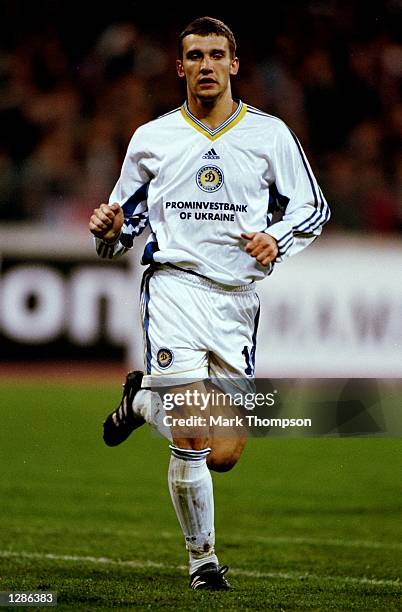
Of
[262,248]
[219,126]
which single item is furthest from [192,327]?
[219,126]

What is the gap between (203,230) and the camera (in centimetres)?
429

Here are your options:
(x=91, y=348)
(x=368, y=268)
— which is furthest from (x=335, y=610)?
(x=91, y=348)

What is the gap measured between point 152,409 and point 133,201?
2.46ft

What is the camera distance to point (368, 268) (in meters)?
9.17

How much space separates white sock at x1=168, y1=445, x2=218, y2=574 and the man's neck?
1.16 metres

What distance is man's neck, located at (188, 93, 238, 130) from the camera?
4363 mm

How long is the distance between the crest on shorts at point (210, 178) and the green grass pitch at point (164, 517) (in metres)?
1.39

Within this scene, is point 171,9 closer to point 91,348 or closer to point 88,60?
point 88,60

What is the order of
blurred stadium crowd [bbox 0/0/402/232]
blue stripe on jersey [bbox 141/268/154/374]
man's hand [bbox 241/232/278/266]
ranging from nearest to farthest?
1. man's hand [bbox 241/232/278/266]
2. blue stripe on jersey [bbox 141/268/154/374]
3. blurred stadium crowd [bbox 0/0/402/232]

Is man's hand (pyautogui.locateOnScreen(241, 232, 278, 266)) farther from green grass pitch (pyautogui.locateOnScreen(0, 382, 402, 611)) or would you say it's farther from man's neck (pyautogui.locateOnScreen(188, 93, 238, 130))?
green grass pitch (pyautogui.locateOnScreen(0, 382, 402, 611))

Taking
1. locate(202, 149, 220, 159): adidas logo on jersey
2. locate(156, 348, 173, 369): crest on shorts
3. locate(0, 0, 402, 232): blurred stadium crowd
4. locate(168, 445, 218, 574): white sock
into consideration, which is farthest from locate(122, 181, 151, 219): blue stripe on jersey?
locate(0, 0, 402, 232): blurred stadium crowd

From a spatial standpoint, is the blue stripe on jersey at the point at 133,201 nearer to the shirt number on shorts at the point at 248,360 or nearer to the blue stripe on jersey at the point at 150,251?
the blue stripe on jersey at the point at 150,251

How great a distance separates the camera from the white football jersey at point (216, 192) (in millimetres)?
4293

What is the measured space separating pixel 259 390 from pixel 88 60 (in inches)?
261
